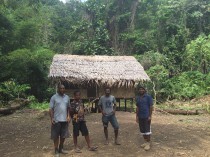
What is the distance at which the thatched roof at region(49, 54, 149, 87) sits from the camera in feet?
58.0

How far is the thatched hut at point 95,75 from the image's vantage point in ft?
58.1

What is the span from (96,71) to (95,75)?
49cm

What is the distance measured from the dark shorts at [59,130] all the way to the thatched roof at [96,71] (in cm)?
968

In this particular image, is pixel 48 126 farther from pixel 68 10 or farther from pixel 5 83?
pixel 68 10

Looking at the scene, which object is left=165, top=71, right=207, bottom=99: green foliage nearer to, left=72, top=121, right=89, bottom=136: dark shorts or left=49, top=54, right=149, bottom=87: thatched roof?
left=49, top=54, right=149, bottom=87: thatched roof

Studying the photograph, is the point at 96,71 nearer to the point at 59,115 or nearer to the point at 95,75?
the point at 95,75

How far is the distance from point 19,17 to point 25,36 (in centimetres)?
439

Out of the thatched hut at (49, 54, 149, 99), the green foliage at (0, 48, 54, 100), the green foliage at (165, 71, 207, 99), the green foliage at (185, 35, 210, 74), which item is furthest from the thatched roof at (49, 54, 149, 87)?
the green foliage at (185, 35, 210, 74)

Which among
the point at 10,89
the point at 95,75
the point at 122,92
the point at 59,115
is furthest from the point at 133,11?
the point at 59,115

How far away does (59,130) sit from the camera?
7.41 meters

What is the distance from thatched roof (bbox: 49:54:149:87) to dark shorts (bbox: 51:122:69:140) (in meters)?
9.68

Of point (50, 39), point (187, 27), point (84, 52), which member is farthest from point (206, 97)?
point (50, 39)

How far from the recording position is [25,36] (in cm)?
2098

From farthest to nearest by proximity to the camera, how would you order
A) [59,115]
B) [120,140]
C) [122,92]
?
1. [122,92]
2. [120,140]
3. [59,115]
